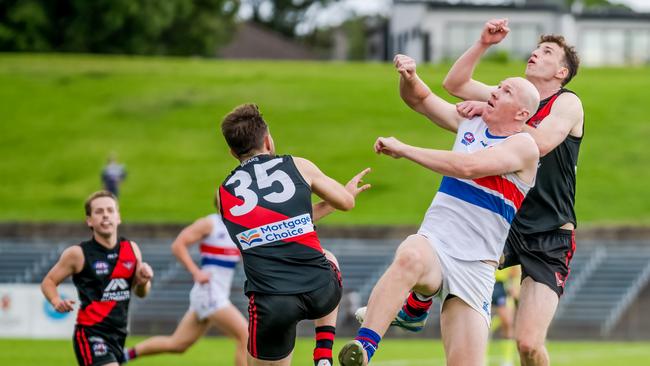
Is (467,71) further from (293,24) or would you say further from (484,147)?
(293,24)

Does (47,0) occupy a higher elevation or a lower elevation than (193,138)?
higher

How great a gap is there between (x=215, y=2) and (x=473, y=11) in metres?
14.0

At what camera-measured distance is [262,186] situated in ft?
24.2

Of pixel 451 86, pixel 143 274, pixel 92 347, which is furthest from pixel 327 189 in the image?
pixel 92 347

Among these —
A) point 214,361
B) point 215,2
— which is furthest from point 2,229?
point 215,2

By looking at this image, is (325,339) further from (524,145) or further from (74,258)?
(74,258)

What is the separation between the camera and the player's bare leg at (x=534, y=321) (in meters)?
8.10

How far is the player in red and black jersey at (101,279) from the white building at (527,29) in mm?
52558

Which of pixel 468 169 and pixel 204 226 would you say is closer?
pixel 468 169

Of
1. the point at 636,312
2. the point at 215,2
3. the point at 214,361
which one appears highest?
the point at 215,2

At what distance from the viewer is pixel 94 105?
148 ft

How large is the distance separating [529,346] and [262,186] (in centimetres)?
229

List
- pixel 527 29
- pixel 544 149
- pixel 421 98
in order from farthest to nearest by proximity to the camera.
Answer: pixel 527 29
pixel 421 98
pixel 544 149

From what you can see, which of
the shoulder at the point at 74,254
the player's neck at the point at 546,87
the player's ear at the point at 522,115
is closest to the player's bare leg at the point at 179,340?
the shoulder at the point at 74,254
